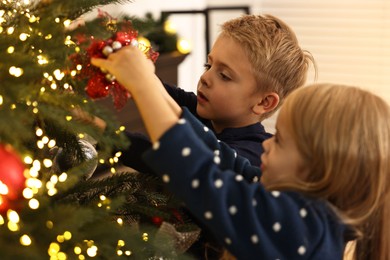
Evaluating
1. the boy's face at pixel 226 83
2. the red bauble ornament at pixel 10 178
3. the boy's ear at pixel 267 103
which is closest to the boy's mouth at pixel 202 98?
the boy's face at pixel 226 83

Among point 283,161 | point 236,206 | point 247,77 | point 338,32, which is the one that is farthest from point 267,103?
point 338,32

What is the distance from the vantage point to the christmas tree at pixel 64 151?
0.67 m

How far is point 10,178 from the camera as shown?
68 centimetres

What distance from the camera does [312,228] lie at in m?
0.84

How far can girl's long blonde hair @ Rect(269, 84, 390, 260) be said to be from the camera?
2.86 feet

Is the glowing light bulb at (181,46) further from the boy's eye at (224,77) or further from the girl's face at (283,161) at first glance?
the girl's face at (283,161)

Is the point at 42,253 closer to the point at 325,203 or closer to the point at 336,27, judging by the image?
the point at 325,203

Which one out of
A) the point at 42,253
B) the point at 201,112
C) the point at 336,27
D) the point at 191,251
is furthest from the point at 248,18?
the point at 336,27

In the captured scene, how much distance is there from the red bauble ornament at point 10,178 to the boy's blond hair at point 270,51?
0.75 metres

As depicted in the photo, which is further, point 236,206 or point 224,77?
point 224,77

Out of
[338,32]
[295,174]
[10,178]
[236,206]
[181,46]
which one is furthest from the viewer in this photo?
[338,32]

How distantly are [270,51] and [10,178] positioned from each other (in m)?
0.79

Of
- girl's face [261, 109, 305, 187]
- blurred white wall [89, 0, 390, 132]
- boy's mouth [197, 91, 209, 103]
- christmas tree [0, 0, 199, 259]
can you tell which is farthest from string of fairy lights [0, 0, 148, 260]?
blurred white wall [89, 0, 390, 132]

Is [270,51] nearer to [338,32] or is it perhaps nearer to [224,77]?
[224,77]
